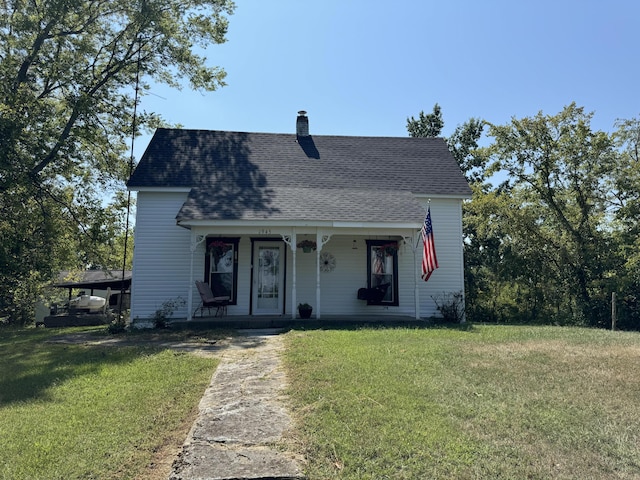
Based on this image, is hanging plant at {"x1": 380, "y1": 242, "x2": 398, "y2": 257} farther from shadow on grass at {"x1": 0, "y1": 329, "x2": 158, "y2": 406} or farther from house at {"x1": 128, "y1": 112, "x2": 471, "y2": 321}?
shadow on grass at {"x1": 0, "y1": 329, "x2": 158, "y2": 406}

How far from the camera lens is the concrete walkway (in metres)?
3.06

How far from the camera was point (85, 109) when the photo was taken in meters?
14.3

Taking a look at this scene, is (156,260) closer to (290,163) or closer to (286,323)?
(286,323)

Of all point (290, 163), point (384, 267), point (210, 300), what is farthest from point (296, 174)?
point (210, 300)

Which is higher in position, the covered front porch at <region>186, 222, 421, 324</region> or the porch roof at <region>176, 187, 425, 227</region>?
the porch roof at <region>176, 187, 425, 227</region>

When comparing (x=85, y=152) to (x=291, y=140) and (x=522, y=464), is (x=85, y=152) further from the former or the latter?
(x=522, y=464)

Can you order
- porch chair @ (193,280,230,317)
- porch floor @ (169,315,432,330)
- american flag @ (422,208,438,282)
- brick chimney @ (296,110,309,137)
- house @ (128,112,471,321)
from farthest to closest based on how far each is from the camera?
brick chimney @ (296,110,309,137), house @ (128,112,471,321), porch chair @ (193,280,230,317), porch floor @ (169,315,432,330), american flag @ (422,208,438,282)

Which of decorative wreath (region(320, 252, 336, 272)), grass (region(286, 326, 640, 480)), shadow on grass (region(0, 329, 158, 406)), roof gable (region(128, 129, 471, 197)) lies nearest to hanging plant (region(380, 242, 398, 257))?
decorative wreath (region(320, 252, 336, 272))

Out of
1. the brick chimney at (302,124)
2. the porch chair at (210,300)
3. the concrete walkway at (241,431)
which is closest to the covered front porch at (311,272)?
the porch chair at (210,300)

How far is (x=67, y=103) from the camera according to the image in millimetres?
15094

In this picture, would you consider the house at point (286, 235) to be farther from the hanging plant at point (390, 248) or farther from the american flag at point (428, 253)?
the american flag at point (428, 253)

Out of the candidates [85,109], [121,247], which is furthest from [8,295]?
[85,109]

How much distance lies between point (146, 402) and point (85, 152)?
1480 cm

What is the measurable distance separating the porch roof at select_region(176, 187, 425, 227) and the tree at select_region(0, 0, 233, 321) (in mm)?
5808
